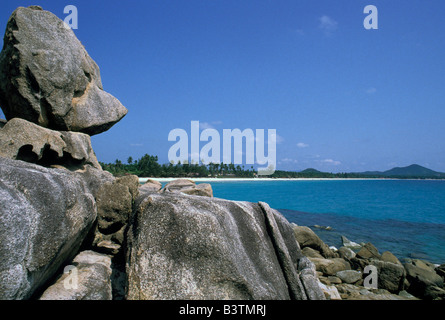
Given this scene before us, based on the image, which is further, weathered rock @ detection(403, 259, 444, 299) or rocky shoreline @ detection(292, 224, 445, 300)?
weathered rock @ detection(403, 259, 444, 299)

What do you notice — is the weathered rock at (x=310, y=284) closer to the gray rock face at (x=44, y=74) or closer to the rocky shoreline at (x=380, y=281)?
the rocky shoreline at (x=380, y=281)

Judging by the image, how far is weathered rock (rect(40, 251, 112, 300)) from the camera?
5.24 m

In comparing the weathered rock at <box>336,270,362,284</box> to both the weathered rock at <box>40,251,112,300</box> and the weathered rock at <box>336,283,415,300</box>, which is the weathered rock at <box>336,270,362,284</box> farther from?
the weathered rock at <box>40,251,112,300</box>

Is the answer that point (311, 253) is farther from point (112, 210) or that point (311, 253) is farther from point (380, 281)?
point (112, 210)

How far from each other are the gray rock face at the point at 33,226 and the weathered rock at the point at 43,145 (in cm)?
283

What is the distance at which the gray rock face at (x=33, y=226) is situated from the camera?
4.20 metres

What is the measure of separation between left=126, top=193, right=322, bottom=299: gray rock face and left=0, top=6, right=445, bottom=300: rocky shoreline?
0.02 m

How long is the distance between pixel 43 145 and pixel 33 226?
4813 mm

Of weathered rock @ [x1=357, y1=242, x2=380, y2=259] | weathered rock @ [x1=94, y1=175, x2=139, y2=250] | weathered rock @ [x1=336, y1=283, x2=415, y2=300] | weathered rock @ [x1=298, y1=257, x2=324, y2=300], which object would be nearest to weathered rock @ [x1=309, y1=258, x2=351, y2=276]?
weathered rock @ [x1=336, y1=283, x2=415, y2=300]

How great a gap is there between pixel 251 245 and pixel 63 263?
13.2ft

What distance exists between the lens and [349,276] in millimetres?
11992

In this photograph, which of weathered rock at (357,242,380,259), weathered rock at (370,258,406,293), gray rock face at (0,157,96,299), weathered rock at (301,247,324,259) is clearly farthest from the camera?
weathered rock at (357,242,380,259)

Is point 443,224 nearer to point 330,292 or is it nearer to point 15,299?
point 330,292

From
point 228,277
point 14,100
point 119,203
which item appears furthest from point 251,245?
point 14,100
